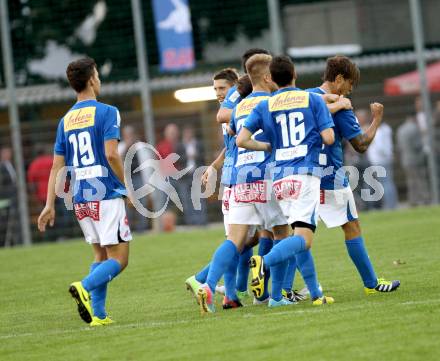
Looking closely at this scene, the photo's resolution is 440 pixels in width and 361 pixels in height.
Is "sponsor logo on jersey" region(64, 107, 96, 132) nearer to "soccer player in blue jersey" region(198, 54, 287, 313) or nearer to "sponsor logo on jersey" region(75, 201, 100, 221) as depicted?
"sponsor logo on jersey" region(75, 201, 100, 221)

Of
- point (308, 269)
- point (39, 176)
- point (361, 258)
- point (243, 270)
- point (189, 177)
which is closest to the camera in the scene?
point (308, 269)

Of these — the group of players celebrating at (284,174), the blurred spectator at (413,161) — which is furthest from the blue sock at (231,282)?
the blurred spectator at (413,161)

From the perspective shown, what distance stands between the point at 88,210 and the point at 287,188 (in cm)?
146

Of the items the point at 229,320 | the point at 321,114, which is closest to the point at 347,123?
the point at 321,114

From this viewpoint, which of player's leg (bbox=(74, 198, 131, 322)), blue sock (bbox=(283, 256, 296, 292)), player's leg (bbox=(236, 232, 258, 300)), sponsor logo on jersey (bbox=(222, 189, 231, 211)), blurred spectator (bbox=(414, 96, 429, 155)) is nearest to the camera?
player's leg (bbox=(74, 198, 131, 322))

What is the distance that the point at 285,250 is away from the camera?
7.85m

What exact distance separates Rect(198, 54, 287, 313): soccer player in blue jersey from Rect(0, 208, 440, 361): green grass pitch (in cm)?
61

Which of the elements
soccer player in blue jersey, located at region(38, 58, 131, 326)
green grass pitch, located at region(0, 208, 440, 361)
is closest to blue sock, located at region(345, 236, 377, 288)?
green grass pitch, located at region(0, 208, 440, 361)

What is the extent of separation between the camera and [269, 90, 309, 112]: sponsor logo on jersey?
8008 millimetres

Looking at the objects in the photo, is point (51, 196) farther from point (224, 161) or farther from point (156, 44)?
point (156, 44)

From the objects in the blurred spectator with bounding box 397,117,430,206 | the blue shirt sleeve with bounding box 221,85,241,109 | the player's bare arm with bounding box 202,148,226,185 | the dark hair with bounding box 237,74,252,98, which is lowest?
the blurred spectator with bounding box 397,117,430,206

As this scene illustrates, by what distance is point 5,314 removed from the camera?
956 cm

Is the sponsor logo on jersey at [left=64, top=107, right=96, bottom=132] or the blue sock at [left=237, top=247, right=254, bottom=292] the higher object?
the sponsor logo on jersey at [left=64, top=107, right=96, bottom=132]

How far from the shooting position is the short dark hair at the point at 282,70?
8.05 meters
